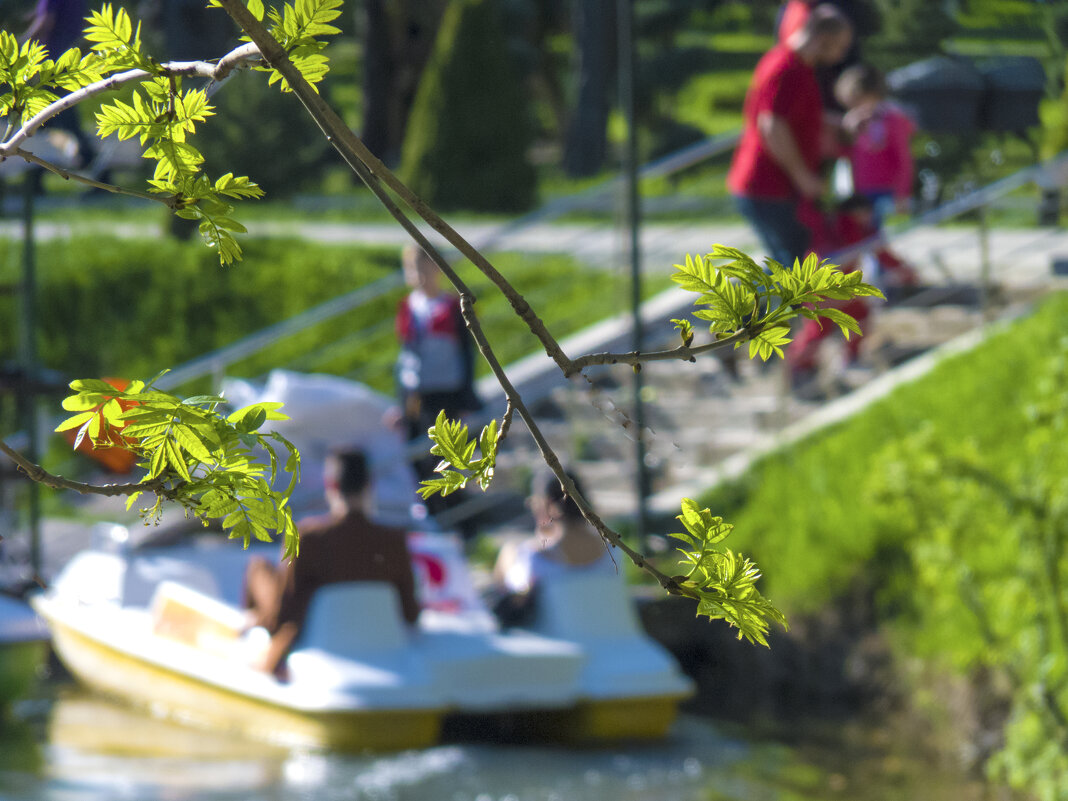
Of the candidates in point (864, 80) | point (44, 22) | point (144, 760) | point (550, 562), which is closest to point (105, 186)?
point (44, 22)

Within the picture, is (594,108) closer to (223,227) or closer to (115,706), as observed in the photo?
(115,706)

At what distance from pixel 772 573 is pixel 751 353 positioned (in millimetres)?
6497

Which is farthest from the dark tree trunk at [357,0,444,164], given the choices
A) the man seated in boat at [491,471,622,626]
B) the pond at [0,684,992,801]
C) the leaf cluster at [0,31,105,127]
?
the leaf cluster at [0,31,105,127]

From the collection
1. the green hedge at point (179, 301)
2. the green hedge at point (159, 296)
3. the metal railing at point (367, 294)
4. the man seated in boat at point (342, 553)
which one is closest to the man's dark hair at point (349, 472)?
the man seated in boat at point (342, 553)

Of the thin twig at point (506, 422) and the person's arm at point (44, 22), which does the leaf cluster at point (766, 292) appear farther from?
the person's arm at point (44, 22)

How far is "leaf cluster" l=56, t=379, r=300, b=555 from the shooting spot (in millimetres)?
1153

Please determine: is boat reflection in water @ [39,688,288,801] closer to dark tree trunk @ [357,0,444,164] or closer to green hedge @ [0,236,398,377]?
green hedge @ [0,236,398,377]

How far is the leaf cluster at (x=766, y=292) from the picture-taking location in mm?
1195

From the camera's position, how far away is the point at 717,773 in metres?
6.21

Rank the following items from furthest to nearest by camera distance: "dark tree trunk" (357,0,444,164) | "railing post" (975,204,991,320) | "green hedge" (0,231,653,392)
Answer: "dark tree trunk" (357,0,444,164)
"green hedge" (0,231,653,392)
"railing post" (975,204,991,320)

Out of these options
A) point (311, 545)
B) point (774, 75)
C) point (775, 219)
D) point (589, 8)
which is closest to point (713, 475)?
point (775, 219)

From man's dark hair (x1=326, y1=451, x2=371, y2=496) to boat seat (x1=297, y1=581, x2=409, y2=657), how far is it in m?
0.38

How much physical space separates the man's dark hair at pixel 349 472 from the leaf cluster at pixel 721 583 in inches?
179

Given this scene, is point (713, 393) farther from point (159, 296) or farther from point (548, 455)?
point (548, 455)
